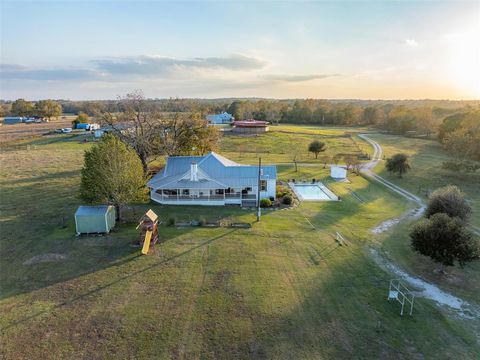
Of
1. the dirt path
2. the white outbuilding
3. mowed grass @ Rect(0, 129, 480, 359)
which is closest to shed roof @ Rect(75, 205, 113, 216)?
mowed grass @ Rect(0, 129, 480, 359)

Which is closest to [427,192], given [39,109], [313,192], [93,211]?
[313,192]

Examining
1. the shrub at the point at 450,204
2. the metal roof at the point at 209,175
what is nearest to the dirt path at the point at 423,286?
the shrub at the point at 450,204

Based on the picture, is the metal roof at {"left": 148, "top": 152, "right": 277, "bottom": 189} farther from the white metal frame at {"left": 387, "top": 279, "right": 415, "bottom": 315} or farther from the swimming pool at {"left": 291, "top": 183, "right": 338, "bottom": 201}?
the white metal frame at {"left": 387, "top": 279, "right": 415, "bottom": 315}

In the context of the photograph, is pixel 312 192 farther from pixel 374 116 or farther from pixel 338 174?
pixel 374 116

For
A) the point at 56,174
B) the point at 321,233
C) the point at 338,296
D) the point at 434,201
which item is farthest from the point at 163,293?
the point at 56,174

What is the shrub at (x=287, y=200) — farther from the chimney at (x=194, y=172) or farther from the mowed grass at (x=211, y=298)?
the chimney at (x=194, y=172)

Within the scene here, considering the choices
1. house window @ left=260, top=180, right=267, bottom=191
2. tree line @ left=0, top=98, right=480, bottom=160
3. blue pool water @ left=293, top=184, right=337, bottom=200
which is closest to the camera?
house window @ left=260, top=180, right=267, bottom=191
